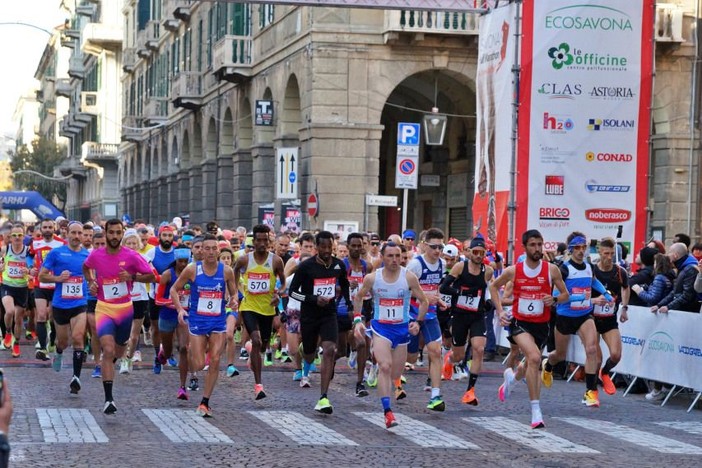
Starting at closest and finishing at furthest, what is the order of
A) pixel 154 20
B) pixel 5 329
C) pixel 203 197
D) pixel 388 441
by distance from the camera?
1. pixel 388 441
2. pixel 5 329
3. pixel 203 197
4. pixel 154 20

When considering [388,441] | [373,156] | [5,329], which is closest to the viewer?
[388,441]

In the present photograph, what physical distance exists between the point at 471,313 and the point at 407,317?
2.60 metres

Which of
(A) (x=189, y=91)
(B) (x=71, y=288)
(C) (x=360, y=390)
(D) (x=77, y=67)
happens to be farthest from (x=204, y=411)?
(D) (x=77, y=67)

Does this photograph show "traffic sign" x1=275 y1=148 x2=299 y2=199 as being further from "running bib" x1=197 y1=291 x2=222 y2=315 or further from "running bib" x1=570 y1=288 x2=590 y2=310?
"running bib" x1=197 y1=291 x2=222 y2=315

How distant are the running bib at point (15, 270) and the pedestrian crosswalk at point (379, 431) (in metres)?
6.91

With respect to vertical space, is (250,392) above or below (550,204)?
below

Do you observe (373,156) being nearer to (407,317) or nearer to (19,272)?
(19,272)

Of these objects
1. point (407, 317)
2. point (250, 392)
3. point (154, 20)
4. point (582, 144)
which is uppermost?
point (154, 20)

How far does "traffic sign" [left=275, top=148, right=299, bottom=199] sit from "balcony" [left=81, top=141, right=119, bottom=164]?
157 ft

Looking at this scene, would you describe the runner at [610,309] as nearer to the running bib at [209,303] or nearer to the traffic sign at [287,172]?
the running bib at [209,303]

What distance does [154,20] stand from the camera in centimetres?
6009

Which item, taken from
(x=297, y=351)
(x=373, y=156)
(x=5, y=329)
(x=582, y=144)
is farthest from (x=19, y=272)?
(x=373, y=156)

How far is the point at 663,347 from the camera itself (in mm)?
16391

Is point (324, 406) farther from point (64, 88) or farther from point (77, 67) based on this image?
point (64, 88)
